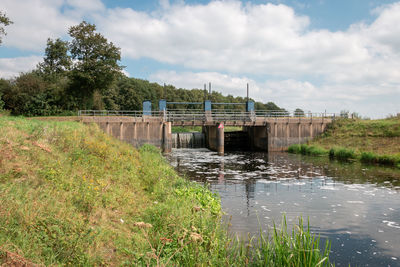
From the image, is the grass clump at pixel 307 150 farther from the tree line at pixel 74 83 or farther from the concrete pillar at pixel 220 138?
the tree line at pixel 74 83

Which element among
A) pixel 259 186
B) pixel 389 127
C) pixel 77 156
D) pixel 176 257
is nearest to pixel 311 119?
pixel 389 127

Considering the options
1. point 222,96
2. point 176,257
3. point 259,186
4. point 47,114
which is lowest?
point 259,186

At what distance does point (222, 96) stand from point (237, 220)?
11028cm

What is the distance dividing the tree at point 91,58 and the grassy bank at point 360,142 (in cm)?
2760

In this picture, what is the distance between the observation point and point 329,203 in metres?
12.9

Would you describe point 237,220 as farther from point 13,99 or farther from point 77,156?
point 13,99

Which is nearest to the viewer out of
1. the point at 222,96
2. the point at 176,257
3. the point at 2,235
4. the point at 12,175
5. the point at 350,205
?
the point at 2,235

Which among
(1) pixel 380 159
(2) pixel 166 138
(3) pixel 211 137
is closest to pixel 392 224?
(1) pixel 380 159

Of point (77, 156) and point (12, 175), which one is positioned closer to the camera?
point (12, 175)

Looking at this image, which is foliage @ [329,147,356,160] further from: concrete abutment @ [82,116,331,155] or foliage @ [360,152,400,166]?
concrete abutment @ [82,116,331,155]

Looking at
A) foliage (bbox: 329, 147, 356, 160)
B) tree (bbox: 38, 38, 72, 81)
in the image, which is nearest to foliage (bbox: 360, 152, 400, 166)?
foliage (bbox: 329, 147, 356, 160)

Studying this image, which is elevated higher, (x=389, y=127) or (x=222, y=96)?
(x=222, y=96)

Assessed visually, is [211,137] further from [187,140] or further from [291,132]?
[291,132]

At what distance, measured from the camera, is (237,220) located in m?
10.1
